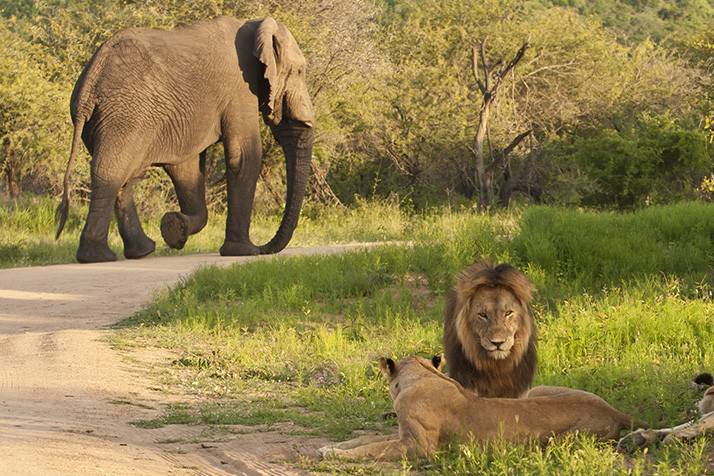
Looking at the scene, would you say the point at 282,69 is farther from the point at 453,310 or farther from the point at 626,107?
the point at 626,107

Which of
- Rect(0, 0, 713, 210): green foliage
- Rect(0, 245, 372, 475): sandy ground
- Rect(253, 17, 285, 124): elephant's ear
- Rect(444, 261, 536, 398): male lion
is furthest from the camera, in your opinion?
Rect(0, 0, 713, 210): green foliage

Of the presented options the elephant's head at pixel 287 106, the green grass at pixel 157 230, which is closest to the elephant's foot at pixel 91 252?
the green grass at pixel 157 230

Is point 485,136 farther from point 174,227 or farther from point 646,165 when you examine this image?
point 174,227

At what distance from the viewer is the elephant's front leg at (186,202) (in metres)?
14.7

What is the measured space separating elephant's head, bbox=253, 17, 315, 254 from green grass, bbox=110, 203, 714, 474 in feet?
10.6

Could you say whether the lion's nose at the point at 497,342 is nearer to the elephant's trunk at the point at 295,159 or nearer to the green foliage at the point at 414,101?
the elephant's trunk at the point at 295,159

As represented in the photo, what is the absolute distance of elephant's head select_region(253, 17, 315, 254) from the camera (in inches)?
587

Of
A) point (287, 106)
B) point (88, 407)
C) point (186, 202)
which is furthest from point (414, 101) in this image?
point (88, 407)

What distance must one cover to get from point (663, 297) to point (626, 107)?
1799 centimetres

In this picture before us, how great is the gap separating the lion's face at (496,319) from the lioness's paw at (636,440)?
0.77m

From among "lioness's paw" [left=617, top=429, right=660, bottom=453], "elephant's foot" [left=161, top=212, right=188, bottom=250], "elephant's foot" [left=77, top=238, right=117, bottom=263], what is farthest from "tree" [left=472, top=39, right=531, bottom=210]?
"lioness's paw" [left=617, top=429, right=660, bottom=453]

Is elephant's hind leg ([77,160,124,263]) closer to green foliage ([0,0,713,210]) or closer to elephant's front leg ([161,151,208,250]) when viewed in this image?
elephant's front leg ([161,151,208,250])

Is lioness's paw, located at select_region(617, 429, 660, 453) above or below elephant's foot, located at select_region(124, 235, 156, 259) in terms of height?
below

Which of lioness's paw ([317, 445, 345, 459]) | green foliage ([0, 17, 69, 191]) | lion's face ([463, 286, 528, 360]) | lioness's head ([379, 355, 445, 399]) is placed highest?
green foliage ([0, 17, 69, 191])
